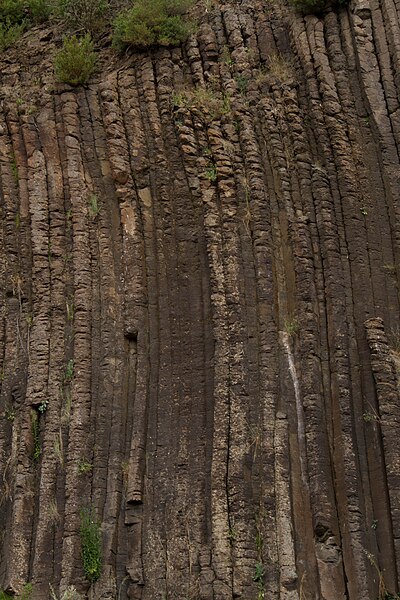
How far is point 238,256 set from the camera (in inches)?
370

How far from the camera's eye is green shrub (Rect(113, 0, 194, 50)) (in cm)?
1147

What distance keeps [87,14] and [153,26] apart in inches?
63.3

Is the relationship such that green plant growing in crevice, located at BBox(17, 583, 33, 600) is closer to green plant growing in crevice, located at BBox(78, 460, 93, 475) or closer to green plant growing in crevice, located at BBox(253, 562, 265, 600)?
green plant growing in crevice, located at BBox(78, 460, 93, 475)

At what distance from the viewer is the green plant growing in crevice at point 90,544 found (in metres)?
7.98

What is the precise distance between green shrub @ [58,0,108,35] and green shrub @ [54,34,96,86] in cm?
96

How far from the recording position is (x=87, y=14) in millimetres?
12570

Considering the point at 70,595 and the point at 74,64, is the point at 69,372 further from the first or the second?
the point at 74,64

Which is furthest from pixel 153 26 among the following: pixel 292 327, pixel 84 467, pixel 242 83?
pixel 84 467

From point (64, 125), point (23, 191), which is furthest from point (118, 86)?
point (23, 191)

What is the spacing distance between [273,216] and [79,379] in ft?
10.2

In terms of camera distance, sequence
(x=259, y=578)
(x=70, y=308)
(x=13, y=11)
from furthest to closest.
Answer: (x=13, y=11)
(x=70, y=308)
(x=259, y=578)

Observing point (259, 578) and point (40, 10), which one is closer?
point (259, 578)

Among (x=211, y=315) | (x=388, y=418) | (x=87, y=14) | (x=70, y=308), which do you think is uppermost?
(x=87, y=14)

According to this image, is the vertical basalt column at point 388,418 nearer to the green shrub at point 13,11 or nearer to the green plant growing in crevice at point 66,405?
the green plant growing in crevice at point 66,405
